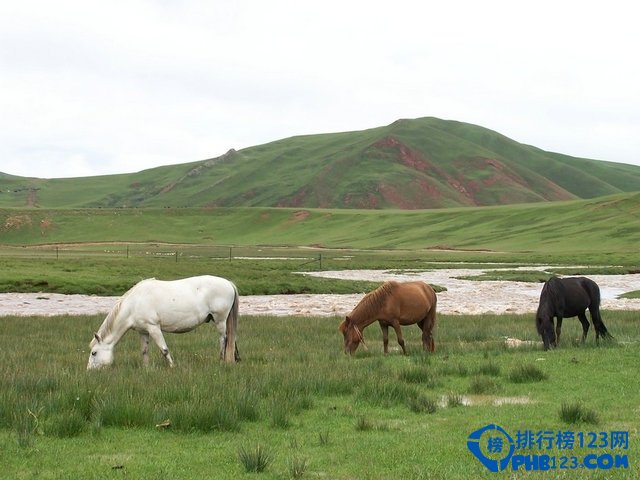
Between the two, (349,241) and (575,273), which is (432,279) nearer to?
Answer: (575,273)

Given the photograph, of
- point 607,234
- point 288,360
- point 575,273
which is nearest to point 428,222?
point 607,234

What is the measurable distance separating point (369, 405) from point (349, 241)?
393ft

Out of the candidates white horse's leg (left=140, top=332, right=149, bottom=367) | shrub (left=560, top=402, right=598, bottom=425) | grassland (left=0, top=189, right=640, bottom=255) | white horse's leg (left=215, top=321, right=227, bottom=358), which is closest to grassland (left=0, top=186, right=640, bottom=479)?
shrub (left=560, top=402, right=598, bottom=425)

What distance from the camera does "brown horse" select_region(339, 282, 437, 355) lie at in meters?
17.5

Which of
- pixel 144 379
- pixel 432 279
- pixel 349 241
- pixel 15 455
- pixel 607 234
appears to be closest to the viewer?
pixel 15 455

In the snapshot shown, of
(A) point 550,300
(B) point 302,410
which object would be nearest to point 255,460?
(B) point 302,410

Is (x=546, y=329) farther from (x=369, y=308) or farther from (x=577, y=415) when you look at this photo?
(x=577, y=415)

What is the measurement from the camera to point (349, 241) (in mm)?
131250

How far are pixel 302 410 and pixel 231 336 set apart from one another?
526 cm

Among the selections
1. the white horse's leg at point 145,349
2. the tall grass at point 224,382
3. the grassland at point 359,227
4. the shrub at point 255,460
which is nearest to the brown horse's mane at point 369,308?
the tall grass at point 224,382

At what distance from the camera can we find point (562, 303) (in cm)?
1839

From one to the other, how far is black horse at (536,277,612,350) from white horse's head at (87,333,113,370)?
1122 centimetres

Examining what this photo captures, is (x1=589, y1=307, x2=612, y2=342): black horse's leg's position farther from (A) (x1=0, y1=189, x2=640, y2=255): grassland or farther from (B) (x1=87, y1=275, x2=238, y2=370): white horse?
(A) (x1=0, y1=189, x2=640, y2=255): grassland

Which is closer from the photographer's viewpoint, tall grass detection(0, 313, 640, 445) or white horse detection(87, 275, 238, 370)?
tall grass detection(0, 313, 640, 445)
